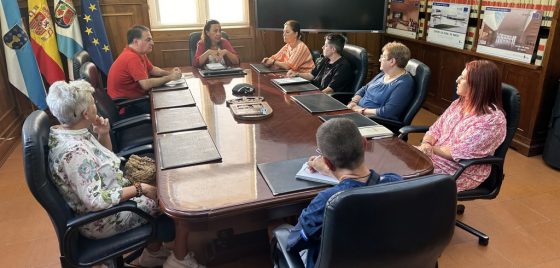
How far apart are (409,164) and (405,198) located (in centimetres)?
67

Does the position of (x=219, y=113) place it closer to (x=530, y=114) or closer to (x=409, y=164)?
(x=409, y=164)

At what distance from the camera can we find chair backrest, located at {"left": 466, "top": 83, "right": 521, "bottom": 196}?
1987 millimetres

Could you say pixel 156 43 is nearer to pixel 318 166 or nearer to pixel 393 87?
pixel 393 87

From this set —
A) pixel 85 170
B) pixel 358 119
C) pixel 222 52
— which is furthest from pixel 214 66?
pixel 85 170

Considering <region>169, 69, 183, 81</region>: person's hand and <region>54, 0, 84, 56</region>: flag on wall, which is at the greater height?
<region>54, 0, 84, 56</region>: flag on wall

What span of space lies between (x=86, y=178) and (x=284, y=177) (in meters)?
0.74

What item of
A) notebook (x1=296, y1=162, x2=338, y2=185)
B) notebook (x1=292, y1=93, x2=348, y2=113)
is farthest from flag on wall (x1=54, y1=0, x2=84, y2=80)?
notebook (x1=296, y1=162, x2=338, y2=185)

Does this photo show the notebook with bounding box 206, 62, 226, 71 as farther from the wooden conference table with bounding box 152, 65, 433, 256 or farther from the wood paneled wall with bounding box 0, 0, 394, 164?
the wood paneled wall with bounding box 0, 0, 394, 164

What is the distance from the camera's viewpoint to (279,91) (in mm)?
2818

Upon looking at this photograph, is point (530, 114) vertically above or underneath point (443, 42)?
underneath

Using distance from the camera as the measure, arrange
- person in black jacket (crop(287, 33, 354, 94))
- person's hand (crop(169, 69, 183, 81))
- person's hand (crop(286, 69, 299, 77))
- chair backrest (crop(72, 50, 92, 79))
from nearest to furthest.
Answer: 1. chair backrest (crop(72, 50, 92, 79))
2. person's hand (crop(169, 69, 183, 81))
3. person in black jacket (crop(287, 33, 354, 94))
4. person's hand (crop(286, 69, 299, 77))

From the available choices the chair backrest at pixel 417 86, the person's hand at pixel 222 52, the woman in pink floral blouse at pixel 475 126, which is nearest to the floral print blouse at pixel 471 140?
the woman in pink floral blouse at pixel 475 126

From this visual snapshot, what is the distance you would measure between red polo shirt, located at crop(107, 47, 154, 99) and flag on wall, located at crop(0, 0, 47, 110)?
4.07 ft

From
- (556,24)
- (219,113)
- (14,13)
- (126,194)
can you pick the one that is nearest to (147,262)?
(126,194)
